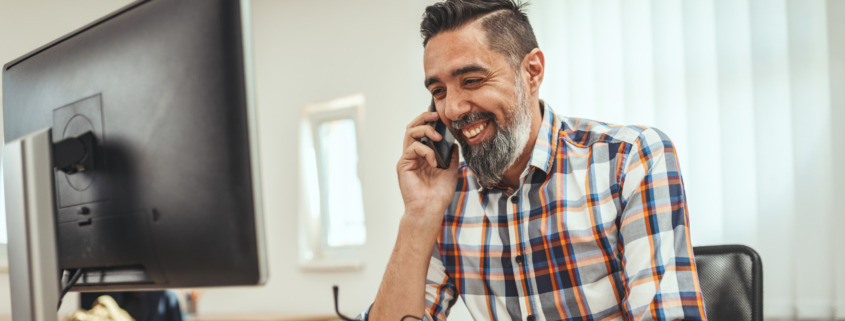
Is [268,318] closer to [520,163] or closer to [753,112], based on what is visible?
[520,163]

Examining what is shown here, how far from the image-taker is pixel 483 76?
1.42 metres

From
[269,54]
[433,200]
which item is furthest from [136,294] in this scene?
[269,54]

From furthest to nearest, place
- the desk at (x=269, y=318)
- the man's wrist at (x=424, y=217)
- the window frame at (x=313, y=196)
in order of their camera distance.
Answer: the window frame at (x=313, y=196), the desk at (x=269, y=318), the man's wrist at (x=424, y=217)

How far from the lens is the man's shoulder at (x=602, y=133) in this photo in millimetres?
1287

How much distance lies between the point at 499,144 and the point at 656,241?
0.39 meters

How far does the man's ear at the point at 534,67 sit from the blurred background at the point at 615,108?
1.20 metres

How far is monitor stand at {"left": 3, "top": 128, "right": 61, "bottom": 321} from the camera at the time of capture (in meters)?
0.77

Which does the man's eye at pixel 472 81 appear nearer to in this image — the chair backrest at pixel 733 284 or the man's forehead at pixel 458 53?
the man's forehead at pixel 458 53

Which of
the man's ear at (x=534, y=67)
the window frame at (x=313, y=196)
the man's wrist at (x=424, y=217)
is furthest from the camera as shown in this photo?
the window frame at (x=313, y=196)

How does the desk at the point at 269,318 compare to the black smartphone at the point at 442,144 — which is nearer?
the black smartphone at the point at 442,144

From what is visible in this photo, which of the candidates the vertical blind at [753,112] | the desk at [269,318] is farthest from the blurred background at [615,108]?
the desk at [269,318]

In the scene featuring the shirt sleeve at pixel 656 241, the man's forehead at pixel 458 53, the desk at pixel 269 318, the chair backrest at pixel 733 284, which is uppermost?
the man's forehead at pixel 458 53

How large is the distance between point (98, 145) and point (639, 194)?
0.88m

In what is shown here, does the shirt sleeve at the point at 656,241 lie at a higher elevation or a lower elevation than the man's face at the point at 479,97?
lower
